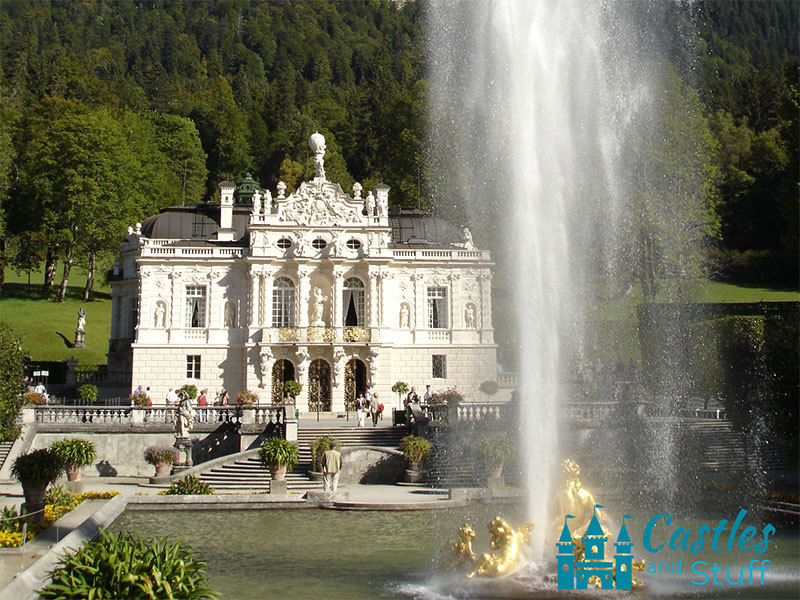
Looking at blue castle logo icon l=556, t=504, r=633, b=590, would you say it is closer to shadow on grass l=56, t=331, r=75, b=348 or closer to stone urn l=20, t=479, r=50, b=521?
stone urn l=20, t=479, r=50, b=521

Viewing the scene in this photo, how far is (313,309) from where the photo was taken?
41250 millimetres

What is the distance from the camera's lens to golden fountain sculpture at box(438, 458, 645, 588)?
12.8 metres

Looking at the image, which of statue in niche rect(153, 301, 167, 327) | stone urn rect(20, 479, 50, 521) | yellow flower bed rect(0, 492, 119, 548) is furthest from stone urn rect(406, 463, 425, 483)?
statue in niche rect(153, 301, 167, 327)

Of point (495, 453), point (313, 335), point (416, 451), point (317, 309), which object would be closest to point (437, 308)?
point (317, 309)

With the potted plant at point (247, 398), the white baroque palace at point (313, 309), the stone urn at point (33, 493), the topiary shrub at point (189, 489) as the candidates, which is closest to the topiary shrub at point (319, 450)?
the topiary shrub at point (189, 489)

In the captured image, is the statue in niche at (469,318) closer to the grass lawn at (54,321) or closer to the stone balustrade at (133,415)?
the stone balustrade at (133,415)

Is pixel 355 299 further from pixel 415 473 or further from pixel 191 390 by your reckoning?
pixel 415 473

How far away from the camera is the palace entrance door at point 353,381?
40.4 m

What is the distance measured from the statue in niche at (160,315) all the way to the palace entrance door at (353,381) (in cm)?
965

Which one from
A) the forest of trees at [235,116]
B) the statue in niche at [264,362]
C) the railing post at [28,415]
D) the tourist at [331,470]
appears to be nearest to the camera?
the tourist at [331,470]

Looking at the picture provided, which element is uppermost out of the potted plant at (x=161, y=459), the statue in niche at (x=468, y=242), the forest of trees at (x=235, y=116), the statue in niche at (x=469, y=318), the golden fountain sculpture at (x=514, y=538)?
the forest of trees at (x=235, y=116)

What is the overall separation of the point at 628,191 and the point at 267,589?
109 feet

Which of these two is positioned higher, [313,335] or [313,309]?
[313,309]

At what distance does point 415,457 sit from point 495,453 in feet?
12.7
